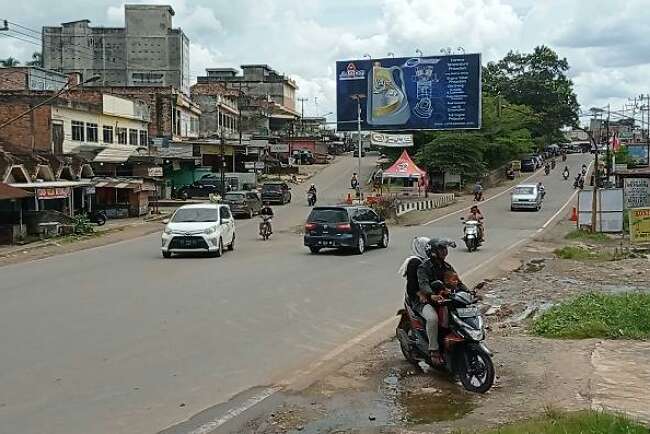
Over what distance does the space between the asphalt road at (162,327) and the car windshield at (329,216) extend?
3.96ft

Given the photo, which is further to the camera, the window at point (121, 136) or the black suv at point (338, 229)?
the window at point (121, 136)

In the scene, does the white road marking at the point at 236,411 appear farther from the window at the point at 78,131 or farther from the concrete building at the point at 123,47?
the concrete building at the point at 123,47

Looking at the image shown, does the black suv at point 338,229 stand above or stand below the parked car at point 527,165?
below

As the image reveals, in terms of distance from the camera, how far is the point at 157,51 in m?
85.4

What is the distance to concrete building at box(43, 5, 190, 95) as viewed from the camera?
84438 millimetres

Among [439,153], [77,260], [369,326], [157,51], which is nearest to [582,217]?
[77,260]

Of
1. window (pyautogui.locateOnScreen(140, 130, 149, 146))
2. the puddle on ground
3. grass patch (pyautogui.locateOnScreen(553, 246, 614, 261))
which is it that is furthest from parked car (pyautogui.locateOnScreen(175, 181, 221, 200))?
the puddle on ground

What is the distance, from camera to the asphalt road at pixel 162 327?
7754mm

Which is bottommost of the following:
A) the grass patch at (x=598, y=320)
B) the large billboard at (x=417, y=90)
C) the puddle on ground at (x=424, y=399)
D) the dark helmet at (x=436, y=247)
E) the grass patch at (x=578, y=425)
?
the puddle on ground at (x=424, y=399)

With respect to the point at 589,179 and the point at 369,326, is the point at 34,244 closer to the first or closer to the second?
the point at 369,326

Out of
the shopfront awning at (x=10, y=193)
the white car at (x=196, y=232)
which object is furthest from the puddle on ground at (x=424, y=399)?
the shopfront awning at (x=10, y=193)

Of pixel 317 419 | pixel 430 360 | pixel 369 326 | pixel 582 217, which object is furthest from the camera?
pixel 582 217

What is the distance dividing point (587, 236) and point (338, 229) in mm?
11605

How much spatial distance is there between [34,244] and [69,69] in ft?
188
